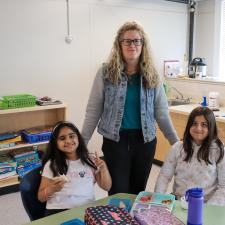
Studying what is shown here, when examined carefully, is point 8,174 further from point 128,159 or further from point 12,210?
point 128,159

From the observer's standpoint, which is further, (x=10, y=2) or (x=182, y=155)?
(x=10, y=2)

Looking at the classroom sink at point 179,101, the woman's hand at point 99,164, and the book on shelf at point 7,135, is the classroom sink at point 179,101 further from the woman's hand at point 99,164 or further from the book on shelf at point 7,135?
the woman's hand at point 99,164

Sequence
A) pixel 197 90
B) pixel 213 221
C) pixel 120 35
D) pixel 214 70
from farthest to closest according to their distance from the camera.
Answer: pixel 214 70
pixel 197 90
pixel 120 35
pixel 213 221

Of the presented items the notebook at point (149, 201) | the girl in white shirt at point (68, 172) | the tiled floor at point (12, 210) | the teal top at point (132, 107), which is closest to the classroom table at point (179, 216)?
the notebook at point (149, 201)

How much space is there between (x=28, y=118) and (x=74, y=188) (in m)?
1.83

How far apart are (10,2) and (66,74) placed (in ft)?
3.03

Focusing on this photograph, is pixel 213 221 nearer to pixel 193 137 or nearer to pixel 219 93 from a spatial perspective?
pixel 193 137

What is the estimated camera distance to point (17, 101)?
2955 mm

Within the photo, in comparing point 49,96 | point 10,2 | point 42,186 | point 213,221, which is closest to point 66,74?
point 49,96

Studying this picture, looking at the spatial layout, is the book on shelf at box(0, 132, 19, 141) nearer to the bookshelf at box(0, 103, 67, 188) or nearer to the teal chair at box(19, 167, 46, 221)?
the bookshelf at box(0, 103, 67, 188)

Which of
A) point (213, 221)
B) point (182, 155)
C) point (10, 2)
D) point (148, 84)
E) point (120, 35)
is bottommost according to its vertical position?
point (213, 221)

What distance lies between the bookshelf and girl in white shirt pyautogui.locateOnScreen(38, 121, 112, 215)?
1.33m

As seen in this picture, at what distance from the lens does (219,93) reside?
3.49 m

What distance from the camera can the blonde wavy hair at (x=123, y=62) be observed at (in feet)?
5.77
